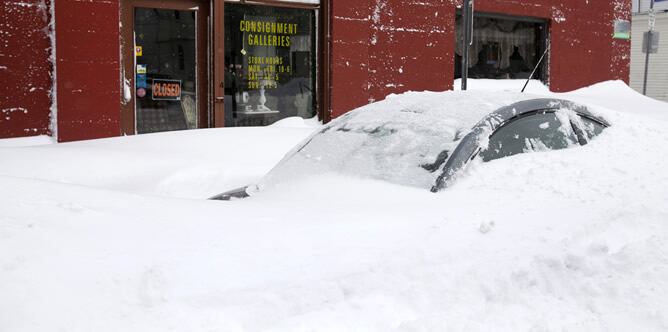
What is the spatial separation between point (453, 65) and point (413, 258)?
11368mm

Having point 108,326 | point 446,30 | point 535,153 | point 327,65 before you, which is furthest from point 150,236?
point 446,30

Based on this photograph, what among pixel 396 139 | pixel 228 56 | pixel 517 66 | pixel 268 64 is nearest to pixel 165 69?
pixel 228 56

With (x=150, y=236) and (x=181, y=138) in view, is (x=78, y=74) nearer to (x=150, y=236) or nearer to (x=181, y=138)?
(x=181, y=138)

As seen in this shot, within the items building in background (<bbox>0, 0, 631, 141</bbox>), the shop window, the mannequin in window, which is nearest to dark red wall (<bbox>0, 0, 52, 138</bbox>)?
building in background (<bbox>0, 0, 631, 141</bbox>)

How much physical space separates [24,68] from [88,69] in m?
0.82

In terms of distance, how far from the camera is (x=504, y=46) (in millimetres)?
15758

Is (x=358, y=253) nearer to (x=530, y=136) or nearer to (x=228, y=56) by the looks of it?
(x=530, y=136)

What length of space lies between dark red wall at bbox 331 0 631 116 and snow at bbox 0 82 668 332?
7.60 m

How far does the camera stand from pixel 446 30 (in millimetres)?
14344

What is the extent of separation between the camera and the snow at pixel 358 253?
9.90 ft

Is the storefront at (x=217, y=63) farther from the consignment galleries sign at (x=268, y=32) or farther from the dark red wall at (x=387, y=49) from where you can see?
the dark red wall at (x=387, y=49)

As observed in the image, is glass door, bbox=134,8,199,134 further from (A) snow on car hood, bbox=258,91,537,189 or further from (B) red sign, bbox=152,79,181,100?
(A) snow on car hood, bbox=258,91,537,189

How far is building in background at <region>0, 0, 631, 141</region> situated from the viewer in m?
9.73

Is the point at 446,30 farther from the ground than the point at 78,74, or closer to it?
farther from the ground
